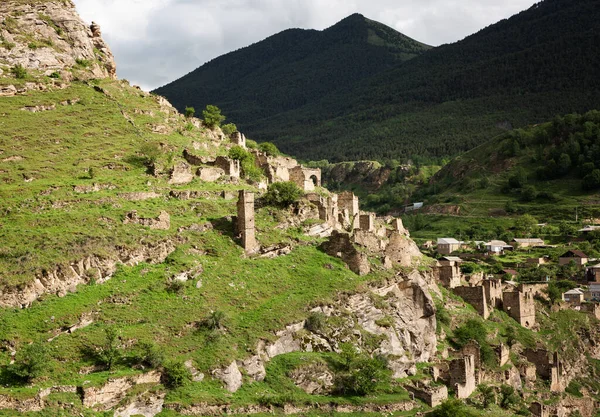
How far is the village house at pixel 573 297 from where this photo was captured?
301ft

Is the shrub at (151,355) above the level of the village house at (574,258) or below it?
above

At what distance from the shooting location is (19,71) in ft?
278

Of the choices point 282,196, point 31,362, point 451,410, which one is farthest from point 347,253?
point 31,362

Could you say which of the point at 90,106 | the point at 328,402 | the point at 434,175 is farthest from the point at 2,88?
the point at 434,175

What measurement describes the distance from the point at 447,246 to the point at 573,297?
26879 millimetres

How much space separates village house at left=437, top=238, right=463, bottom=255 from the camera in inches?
4583

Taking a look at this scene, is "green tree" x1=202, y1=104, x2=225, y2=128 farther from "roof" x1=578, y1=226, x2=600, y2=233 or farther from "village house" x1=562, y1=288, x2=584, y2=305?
"roof" x1=578, y1=226, x2=600, y2=233

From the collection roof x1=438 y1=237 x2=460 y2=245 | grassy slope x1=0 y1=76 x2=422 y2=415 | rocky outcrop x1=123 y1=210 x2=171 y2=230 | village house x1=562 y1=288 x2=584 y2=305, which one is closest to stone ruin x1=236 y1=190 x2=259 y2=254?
grassy slope x1=0 y1=76 x2=422 y2=415

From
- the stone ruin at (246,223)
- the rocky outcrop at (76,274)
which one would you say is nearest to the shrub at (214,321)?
the rocky outcrop at (76,274)

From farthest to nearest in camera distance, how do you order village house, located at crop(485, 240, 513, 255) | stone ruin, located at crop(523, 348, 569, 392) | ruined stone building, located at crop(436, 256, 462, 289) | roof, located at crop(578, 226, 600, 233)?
1. roof, located at crop(578, 226, 600, 233)
2. village house, located at crop(485, 240, 513, 255)
3. ruined stone building, located at crop(436, 256, 462, 289)
4. stone ruin, located at crop(523, 348, 569, 392)

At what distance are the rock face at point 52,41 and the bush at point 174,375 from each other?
164 feet

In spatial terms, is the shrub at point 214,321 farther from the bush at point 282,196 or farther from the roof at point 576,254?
the roof at point 576,254

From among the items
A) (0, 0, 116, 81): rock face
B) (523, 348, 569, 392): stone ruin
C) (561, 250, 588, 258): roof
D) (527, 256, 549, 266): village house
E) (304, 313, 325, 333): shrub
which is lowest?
(523, 348, 569, 392): stone ruin

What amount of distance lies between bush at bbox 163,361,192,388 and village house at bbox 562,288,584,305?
5812 centimetres
